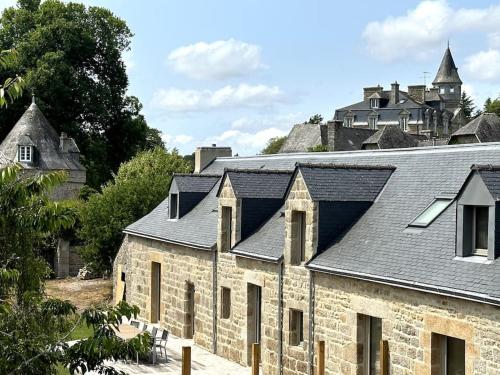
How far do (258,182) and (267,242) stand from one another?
7.65 ft

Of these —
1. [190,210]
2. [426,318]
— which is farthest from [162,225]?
[426,318]

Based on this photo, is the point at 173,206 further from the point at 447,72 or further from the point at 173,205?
the point at 447,72

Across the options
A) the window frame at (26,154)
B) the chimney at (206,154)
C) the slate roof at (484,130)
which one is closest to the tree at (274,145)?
the slate roof at (484,130)

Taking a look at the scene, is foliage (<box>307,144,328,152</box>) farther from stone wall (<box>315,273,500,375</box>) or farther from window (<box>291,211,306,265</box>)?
stone wall (<box>315,273,500,375</box>)

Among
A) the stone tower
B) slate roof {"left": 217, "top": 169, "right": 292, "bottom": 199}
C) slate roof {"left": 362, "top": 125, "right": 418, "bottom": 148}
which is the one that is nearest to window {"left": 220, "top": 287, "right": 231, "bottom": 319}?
slate roof {"left": 217, "top": 169, "right": 292, "bottom": 199}

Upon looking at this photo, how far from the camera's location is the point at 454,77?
127 m

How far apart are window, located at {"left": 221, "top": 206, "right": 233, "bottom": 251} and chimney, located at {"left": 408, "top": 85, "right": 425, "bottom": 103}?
86.9 meters

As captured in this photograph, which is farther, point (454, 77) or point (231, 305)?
point (454, 77)

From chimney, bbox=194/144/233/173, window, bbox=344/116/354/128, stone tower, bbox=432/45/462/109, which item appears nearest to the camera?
chimney, bbox=194/144/233/173

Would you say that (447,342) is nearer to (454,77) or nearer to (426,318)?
(426,318)

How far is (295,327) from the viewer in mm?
18625

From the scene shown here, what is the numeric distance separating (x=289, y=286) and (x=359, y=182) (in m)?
2.96

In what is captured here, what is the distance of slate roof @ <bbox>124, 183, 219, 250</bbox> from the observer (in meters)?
23.6

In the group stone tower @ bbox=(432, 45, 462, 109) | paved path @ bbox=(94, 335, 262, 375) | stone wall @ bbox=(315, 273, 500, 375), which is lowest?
paved path @ bbox=(94, 335, 262, 375)
